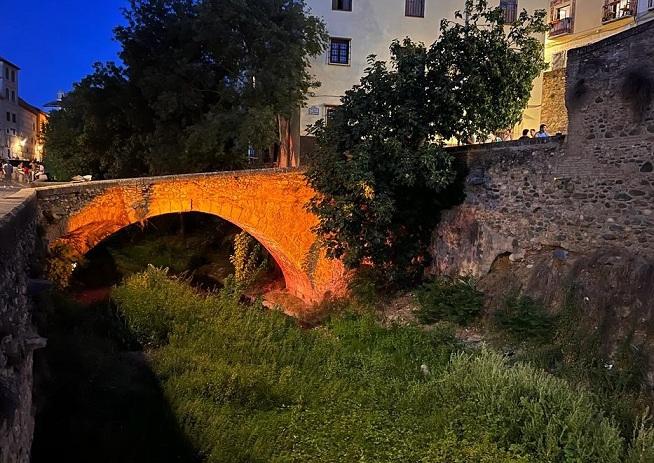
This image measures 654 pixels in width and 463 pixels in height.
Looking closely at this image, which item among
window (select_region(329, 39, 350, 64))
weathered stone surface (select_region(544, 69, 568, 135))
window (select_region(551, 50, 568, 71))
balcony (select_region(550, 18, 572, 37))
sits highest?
balcony (select_region(550, 18, 572, 37))

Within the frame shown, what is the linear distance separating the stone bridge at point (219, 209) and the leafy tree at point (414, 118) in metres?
1.91

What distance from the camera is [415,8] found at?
21.2m

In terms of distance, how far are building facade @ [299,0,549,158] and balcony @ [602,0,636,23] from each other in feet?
23.1

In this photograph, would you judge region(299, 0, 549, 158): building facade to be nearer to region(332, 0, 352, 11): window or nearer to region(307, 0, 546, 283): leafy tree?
region(332, 0, 352, 11): window

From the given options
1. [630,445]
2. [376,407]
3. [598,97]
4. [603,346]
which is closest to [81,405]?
[376,407]

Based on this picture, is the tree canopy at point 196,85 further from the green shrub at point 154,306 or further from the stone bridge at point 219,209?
the green shrub at point 154,306

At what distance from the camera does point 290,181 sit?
1401 cm

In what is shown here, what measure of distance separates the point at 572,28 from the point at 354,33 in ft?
33.9

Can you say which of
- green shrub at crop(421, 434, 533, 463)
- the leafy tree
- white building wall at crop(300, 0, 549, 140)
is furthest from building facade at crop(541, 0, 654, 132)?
green shrub at crop(421, 434, 533, 463)

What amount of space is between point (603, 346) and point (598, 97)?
4.51 metres

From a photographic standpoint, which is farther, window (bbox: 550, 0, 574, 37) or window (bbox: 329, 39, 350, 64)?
window (bbox: 550, 0, 574, 37)

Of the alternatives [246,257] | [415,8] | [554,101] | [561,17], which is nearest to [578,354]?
[246,257]

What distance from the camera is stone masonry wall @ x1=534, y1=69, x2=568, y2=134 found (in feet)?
70.1

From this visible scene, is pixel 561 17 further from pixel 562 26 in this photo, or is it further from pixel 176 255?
pixel 176 255
